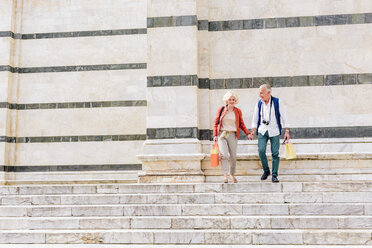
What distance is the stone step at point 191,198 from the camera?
5910mm

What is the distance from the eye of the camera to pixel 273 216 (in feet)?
18.2

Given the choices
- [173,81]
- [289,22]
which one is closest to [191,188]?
[173,81]

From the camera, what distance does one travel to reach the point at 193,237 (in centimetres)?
512

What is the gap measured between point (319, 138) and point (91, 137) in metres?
5.36

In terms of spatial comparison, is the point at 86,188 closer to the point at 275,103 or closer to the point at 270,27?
the point at 275,103

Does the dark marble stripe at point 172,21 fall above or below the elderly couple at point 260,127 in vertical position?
above

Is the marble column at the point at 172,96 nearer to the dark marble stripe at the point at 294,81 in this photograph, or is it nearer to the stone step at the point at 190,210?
the dark marble stripe at the point at 294,81

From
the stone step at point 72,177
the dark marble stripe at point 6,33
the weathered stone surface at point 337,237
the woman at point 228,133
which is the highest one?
the dark marble stripe at point 6,33

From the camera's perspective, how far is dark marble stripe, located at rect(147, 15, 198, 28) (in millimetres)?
8578

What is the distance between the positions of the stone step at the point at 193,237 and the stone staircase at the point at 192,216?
1 cm

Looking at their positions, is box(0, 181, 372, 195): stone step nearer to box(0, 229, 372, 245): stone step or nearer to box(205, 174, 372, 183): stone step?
box(205, 174, 372, 183): stone step

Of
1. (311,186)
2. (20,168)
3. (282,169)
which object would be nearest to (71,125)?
(20,168)

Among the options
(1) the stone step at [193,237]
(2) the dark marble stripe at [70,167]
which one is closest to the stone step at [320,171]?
(1) the stone step at [193,237]

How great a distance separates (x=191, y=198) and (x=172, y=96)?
2.85 m
